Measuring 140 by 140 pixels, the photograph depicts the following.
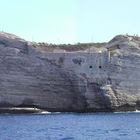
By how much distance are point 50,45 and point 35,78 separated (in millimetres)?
18983

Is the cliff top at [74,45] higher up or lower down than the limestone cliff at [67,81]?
higher up

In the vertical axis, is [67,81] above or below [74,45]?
below

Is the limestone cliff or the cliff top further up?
the cliff top

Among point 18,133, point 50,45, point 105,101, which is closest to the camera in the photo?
point 18,133

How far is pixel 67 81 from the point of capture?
3420 inches

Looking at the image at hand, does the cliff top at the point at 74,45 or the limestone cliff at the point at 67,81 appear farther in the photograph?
the cliff top at the point at 74,45

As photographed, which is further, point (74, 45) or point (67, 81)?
point (74, 45)

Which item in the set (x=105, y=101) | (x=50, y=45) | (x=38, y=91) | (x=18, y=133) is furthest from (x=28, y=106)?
(x=18, y=133)

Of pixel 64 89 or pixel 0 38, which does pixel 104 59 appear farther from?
pixel 0 38

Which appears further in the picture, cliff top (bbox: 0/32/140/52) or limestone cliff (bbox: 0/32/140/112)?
cliff top (bbox: 0/32/140/52)

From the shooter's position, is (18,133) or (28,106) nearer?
(18,133)

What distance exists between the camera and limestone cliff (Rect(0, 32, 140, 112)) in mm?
85375

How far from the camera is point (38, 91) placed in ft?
284

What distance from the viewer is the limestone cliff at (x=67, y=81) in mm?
85375
